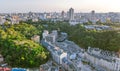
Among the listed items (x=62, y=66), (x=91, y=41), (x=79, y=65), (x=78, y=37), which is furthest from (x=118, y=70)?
(x=78, y=37)

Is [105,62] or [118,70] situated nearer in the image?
[118,70]

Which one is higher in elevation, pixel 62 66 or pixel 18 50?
pixel 18 50

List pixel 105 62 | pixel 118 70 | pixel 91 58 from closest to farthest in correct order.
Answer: pixel 118 70, pixel 105 62, pixel 91 58

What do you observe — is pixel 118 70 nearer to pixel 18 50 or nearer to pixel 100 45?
pixel 100 45

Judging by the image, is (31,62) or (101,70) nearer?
(101,70)

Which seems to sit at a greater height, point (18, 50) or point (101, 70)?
point (18, 50)

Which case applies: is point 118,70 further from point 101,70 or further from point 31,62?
point 31,62

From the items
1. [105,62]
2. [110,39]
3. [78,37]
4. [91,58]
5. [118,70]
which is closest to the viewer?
[118,70]

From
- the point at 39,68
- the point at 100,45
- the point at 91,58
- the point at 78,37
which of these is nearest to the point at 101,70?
the point at 91,58

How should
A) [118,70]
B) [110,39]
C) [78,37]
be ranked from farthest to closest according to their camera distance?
1. [78,37]
2. [110,39]
3. [118,70]
